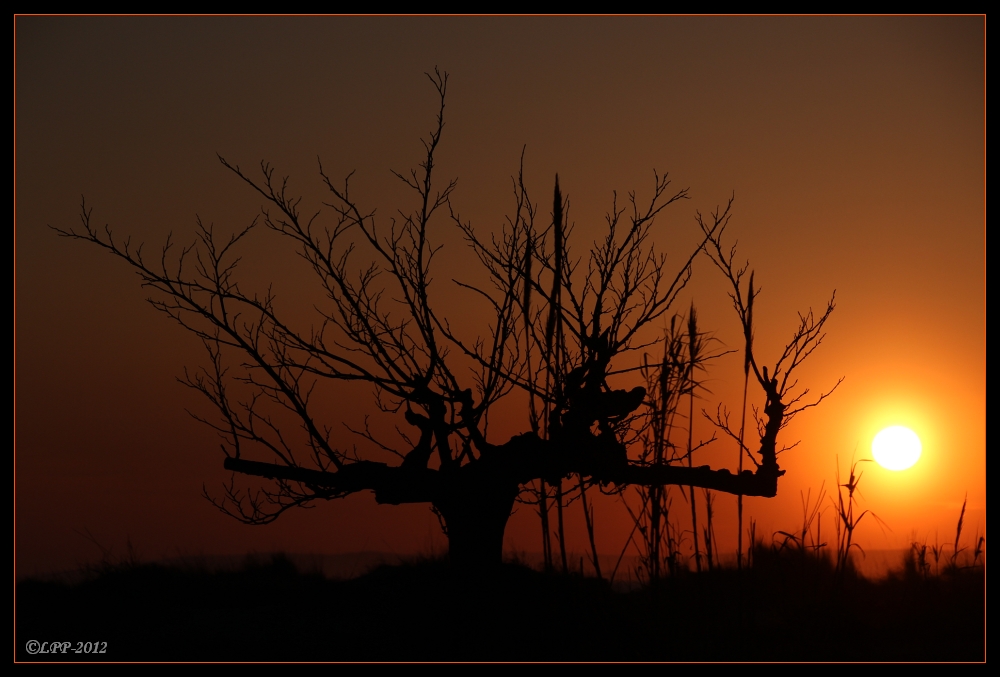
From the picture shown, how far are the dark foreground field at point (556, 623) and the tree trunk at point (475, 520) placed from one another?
0.11m

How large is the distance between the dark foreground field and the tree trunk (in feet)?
0.37

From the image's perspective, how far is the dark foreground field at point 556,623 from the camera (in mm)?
4688

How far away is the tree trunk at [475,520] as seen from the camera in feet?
16.0

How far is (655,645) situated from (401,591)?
1810mm

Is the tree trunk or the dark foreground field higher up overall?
the tree trunk

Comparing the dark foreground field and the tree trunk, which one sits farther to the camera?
the tree trunk

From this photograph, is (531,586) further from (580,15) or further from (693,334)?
(580,15)

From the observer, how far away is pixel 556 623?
15.9 feet

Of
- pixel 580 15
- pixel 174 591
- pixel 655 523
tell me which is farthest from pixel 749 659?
pixel 174 591

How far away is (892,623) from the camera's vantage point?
5.41 meters

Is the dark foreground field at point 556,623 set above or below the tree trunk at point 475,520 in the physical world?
below

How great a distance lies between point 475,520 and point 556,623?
73 cm

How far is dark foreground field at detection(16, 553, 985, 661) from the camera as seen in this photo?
4688mm

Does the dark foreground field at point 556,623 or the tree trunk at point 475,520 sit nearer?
the dark foreground field at point 556,623
